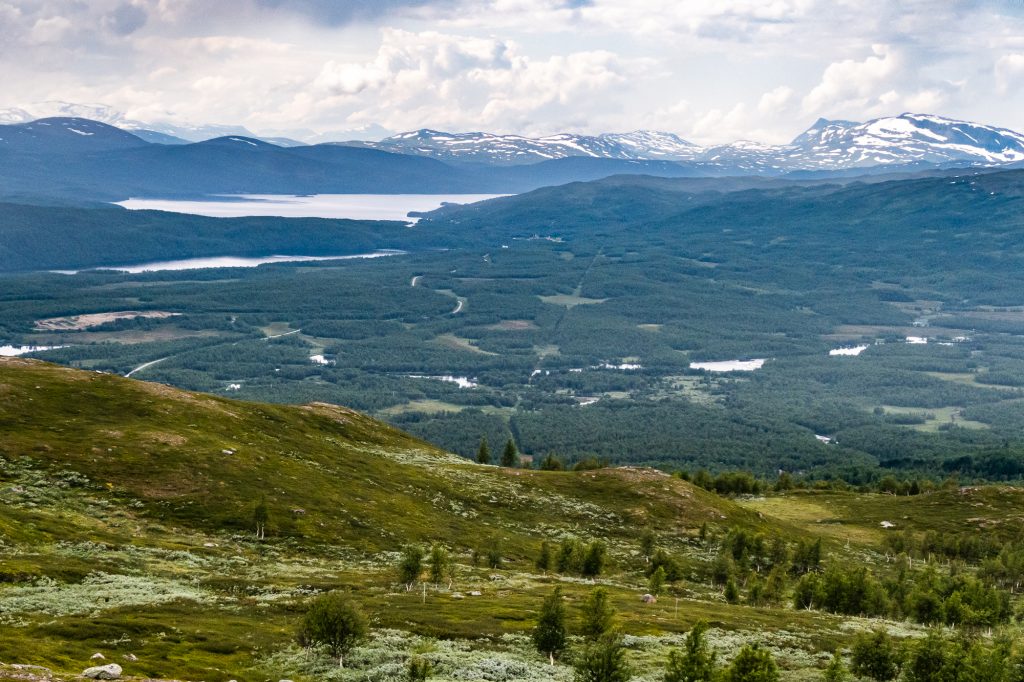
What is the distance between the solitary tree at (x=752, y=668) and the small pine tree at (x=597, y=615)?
15.0m

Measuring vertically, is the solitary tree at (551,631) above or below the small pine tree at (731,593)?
above

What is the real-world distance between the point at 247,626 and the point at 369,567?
29022 millimetres

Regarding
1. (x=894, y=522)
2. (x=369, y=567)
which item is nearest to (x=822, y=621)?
(x=369, y=567)

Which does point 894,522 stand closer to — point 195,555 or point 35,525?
point 195,555

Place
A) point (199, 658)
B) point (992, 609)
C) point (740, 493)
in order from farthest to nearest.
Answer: point (740, 493), point (992, 609), point (199, 658)

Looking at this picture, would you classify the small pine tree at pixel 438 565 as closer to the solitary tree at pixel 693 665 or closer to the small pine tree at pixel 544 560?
the small pine tree at pixel 544 560

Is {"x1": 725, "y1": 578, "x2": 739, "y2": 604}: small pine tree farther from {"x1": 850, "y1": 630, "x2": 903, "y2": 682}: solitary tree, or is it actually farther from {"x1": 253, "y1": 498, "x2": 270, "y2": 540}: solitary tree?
{"x1": 253, "y1": 498, "x2": 270, "y2": 540}: solitary tree

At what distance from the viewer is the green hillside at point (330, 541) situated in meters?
66.8

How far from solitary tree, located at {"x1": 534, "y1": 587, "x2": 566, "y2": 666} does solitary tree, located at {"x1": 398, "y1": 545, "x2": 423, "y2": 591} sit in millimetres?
19012

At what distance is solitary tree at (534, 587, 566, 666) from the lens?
72250mm

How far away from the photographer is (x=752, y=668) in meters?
61.5

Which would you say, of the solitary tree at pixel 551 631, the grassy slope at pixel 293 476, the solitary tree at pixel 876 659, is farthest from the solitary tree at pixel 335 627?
the grassy slope at pixel 293 476

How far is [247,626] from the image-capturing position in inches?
2753

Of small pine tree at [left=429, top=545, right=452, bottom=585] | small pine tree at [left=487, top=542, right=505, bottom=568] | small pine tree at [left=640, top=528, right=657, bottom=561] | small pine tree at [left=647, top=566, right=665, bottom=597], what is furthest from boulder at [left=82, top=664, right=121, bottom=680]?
small pine tree at [left=640, top=528, right=657, bottom=561]
